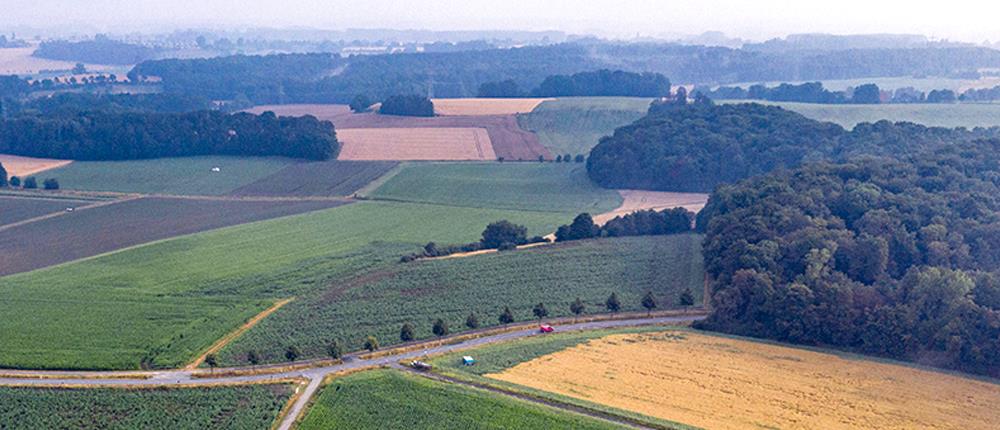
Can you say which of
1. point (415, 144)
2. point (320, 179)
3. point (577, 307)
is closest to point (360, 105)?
point (415, 144)


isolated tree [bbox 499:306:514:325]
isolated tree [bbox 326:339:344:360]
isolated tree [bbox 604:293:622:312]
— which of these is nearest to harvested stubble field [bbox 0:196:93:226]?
isolated tree [bbox 326:339:344:360]

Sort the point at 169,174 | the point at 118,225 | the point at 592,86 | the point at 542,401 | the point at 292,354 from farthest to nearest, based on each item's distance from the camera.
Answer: the point at 592,86, the point at 169,174, the point at 118,225, the point at 292,354, the point at 542,401

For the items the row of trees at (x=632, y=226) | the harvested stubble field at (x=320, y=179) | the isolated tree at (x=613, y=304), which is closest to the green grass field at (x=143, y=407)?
the isolated tree at (x=613, y=304)

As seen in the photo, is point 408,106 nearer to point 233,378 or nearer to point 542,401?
point 233,378

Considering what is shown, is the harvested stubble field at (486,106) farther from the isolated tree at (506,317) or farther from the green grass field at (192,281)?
the isolated tree at (506,317)

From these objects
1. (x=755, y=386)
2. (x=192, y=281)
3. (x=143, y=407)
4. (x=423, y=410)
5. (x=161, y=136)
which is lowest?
(x=755, y=386)

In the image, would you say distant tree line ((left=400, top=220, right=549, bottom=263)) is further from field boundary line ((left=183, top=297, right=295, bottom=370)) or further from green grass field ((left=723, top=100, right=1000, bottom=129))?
green grass field ((left=723, top=100, right=1000, bottom=129))

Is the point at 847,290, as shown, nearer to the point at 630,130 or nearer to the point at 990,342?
the point at 990,342

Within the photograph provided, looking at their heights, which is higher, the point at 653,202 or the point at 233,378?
the point at 653,202
